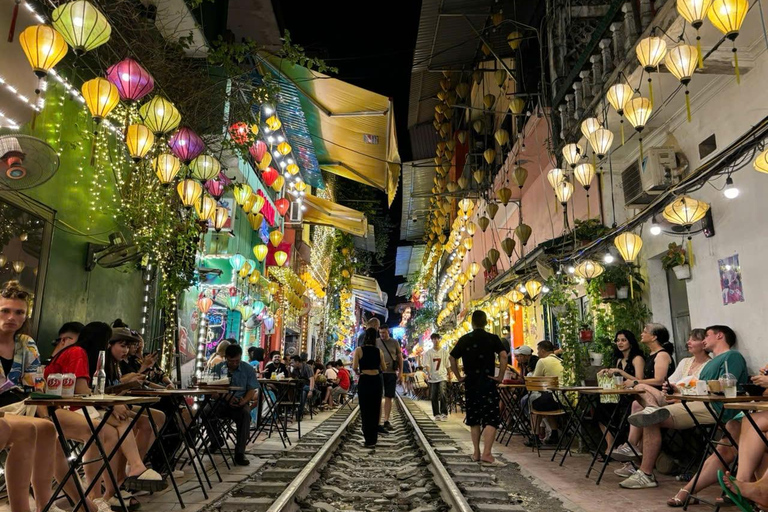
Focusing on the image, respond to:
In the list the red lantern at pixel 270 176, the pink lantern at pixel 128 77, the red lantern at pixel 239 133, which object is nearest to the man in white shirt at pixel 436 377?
the red lantern at pixel 270 176

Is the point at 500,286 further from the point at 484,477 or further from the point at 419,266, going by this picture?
the point at 419,266

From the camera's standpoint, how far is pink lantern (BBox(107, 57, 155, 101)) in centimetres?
615

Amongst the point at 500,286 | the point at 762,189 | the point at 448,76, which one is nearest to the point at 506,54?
the point at 448,76

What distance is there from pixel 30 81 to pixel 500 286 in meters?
12.7

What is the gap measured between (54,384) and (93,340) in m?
1.07

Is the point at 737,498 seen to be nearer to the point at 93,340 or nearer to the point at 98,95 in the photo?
the point at 93,340

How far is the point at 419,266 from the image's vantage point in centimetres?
4494

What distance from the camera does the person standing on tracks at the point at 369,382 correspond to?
328 inches

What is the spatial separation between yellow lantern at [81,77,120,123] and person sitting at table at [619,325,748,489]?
635cm

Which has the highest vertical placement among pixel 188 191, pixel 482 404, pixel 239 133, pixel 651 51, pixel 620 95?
pixel 239 133

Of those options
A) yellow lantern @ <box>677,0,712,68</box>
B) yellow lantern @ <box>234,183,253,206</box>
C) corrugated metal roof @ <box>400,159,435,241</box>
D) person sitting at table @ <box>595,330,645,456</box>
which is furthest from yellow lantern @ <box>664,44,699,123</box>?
corrugated metal roof @ <box>400,159,435,241</box>

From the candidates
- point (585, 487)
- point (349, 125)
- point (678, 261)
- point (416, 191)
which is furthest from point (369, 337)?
point (416, 191)

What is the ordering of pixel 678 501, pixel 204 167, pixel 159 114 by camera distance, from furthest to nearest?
pixel 204 167, pixel 159 114, pixel 678 501

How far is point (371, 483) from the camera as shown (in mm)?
5824
